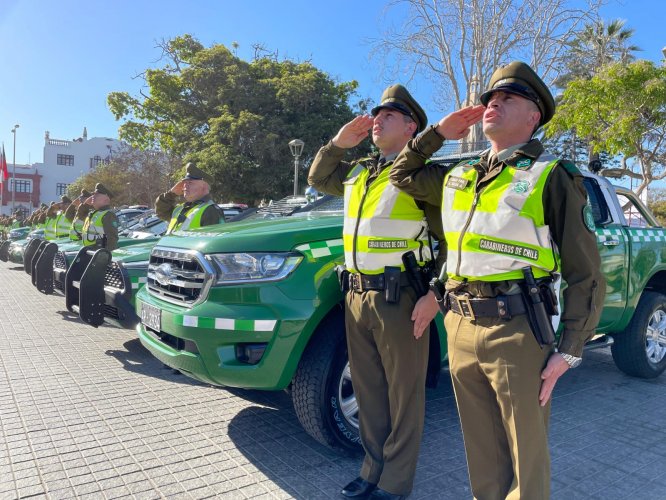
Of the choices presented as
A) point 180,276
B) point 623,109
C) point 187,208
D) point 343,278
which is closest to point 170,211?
point 187,208

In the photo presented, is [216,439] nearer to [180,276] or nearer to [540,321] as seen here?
[180,276]

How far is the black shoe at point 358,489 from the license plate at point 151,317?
1429 millimetres

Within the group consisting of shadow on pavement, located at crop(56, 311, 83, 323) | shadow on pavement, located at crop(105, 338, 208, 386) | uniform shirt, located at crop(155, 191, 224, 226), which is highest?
uniform shirt, located at crop(155, 191, 224, 226)

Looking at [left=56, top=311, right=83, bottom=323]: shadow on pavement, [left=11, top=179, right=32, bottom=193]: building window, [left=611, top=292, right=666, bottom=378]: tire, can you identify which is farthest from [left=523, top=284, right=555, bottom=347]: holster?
[left=11, top=179, right=32, bottom=193]: building window

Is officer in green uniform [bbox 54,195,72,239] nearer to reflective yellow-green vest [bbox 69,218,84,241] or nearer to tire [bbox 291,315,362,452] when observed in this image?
reflective yellow-green vest [bbox 69,218,84,241]

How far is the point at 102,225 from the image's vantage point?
6551 mm

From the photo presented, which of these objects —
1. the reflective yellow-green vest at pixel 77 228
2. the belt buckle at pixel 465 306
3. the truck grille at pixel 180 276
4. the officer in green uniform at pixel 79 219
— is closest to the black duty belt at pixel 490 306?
the belt buckle at pixel 465 306

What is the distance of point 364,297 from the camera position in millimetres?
2566

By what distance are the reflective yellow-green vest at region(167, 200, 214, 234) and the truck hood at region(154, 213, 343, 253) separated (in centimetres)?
159

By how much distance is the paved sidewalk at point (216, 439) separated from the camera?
109 inches

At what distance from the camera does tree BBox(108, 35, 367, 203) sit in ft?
71.5

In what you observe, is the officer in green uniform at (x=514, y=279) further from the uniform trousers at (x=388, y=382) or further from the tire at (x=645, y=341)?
the tire at (x=645, y=341)

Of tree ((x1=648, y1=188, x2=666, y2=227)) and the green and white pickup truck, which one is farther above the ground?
tree ((x1=648, y1=188, x2=666, y2=227))

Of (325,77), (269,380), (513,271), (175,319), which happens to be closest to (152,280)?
(175,319)
